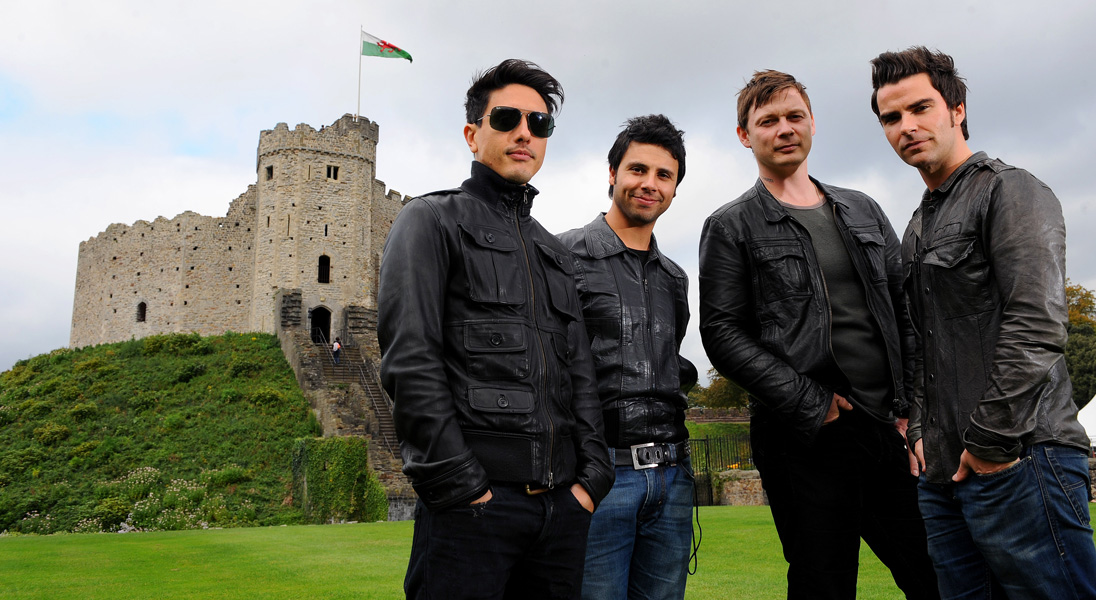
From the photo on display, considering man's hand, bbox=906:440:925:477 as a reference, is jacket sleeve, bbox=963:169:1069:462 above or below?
above

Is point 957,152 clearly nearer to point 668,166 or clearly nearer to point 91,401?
point 668,166

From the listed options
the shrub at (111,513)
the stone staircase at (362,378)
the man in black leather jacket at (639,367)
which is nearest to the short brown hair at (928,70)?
the man in black leather jacket at (639,367)

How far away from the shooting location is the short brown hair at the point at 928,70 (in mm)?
2975

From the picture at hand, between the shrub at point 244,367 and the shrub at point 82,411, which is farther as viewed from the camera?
the shrub at point 244,367

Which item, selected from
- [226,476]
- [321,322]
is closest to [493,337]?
[226,476]

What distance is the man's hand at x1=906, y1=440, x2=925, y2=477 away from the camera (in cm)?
289

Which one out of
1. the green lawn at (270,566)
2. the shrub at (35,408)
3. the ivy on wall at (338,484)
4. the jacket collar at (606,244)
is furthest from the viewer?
the shrub at (35,408)

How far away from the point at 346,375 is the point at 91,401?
844 cm

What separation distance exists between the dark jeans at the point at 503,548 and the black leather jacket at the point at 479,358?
0.08 m

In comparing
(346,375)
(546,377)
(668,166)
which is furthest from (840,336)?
(346,375)

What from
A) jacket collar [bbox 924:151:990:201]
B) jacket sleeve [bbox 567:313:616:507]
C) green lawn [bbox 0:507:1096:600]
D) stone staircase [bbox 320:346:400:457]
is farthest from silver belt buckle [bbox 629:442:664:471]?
stone staircase [bbox 320:346:400:457]

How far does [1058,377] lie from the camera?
255 centimetres

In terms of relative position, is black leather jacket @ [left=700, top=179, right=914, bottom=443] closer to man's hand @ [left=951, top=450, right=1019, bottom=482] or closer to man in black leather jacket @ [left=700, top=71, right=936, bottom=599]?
man in black leather jacket @ [left=700, top=71, right=936, bottom=599]

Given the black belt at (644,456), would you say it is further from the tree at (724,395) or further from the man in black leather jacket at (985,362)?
the tree at (724,395)
